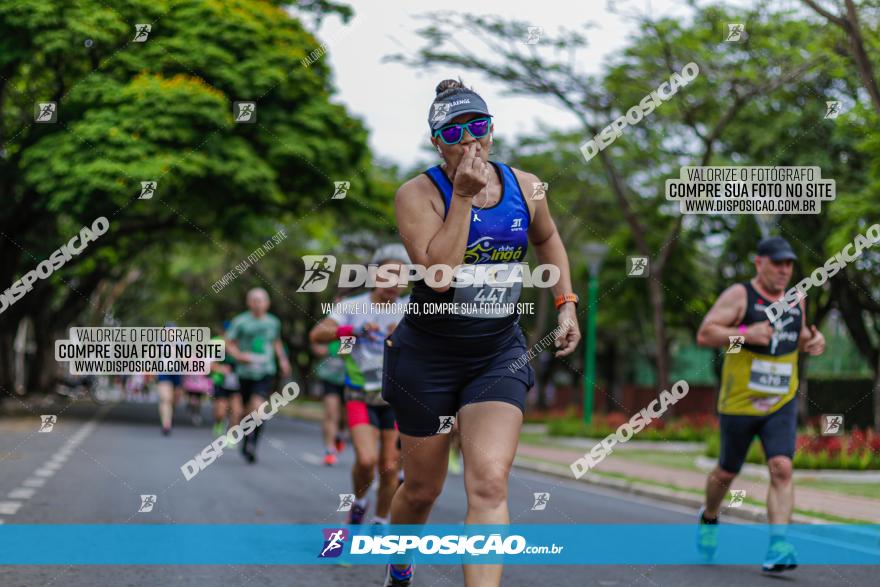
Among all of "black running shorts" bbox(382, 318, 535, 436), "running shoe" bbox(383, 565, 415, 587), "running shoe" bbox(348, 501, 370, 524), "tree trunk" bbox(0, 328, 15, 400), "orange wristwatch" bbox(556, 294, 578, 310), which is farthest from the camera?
"tree trunk" bbox(0, 328, 15, 400)

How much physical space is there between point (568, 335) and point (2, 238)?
24.5 m

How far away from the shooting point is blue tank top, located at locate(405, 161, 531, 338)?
15.1ft

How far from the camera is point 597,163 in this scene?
109 feet

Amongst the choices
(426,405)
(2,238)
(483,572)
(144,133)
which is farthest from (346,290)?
(2,238)

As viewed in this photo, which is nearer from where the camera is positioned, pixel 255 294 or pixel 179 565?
pixel 179 565

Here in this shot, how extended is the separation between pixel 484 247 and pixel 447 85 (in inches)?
26.7

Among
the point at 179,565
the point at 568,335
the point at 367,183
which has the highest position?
A: the point at 367,183

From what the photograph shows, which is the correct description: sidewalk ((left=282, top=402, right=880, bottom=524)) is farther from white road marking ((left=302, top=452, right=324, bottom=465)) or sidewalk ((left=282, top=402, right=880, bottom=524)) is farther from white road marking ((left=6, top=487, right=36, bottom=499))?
white road marking ((left=6, top=487, right=36, bottom=499))

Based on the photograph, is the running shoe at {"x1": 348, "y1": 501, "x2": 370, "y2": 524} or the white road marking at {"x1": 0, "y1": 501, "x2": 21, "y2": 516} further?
the white road marking at {"x1": 0, "y1": 501, "x2": 21, "y2": 516}

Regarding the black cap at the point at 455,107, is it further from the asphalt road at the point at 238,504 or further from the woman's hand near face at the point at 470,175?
the asphalt road at the point at 238,504

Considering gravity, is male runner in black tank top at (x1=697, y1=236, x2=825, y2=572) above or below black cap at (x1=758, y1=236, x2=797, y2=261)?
below

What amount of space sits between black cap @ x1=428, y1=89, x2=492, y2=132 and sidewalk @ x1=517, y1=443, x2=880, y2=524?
6.74m

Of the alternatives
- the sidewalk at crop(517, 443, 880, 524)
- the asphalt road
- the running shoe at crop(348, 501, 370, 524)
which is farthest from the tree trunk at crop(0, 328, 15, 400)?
the running shoe at crop(348, 501, 370, 524)

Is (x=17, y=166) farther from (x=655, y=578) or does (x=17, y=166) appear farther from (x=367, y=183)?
(x=655, y=578)
